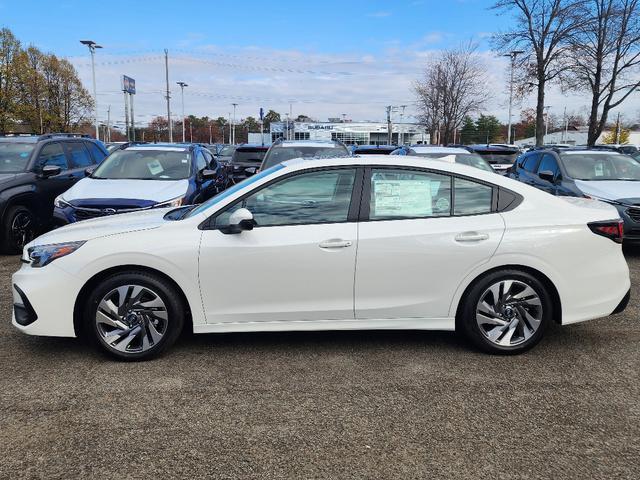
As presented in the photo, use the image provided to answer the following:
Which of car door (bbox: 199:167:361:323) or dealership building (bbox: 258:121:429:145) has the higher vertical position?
dealership building (bbox: 258:121:429:145)

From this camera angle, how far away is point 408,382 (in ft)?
12.3

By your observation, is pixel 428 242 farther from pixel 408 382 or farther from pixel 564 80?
pixel 564 80

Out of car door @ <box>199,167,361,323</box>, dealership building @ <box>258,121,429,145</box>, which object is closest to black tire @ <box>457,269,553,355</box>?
car door @ <box>199,167,361,323</box>

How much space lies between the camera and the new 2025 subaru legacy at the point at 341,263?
12.9 ft

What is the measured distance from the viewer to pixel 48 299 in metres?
3.93

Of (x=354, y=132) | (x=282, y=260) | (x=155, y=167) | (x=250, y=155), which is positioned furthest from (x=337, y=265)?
(x=354, y=132)

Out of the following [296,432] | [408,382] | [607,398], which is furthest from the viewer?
[408,382]

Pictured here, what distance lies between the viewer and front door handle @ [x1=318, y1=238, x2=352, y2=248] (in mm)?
3961

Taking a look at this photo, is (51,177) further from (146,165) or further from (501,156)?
(501,156)

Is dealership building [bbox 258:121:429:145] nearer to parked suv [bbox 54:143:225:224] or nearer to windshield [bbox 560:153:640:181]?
windshield [bbox 560:153:640:181]

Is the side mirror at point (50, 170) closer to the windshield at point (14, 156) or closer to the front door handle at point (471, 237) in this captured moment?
the windshield at point (14, 156)

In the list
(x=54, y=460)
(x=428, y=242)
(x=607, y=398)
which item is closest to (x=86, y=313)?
(x=54, y=460)

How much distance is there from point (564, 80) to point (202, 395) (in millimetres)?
26696

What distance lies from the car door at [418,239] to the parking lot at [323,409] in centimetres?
49
